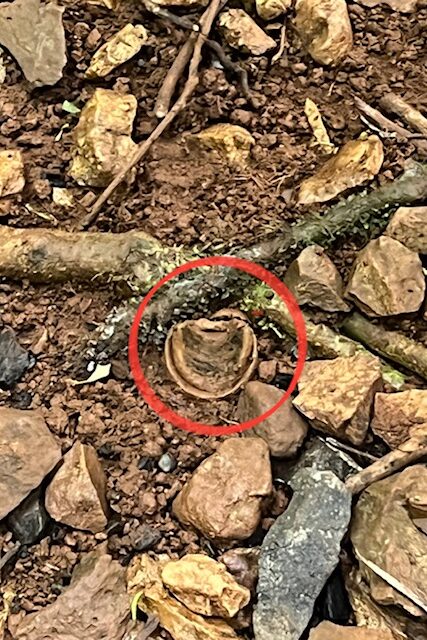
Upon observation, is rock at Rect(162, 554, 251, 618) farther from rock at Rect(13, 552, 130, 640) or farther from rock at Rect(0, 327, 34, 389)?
rock at Rect(0, 327, 34, 389)

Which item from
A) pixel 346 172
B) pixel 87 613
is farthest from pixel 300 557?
A: pixel 346 172

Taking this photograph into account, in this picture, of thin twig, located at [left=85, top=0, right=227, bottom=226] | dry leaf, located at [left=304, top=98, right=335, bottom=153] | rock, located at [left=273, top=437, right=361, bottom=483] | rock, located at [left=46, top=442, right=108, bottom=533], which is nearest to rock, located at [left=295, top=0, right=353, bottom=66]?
dry leaf, located at [left=304, top=98, right=335, bottom=153]

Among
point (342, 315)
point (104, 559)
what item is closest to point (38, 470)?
point (104, 559)

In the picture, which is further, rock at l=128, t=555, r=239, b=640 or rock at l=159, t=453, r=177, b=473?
rock at l=159, t=453, r=177, b=473

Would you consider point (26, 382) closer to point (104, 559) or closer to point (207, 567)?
point (104, 559)

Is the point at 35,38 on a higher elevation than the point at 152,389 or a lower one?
higher

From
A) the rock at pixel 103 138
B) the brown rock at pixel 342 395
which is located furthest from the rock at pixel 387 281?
the rock at pixel 103 138

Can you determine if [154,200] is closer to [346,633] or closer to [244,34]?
[244,34]
